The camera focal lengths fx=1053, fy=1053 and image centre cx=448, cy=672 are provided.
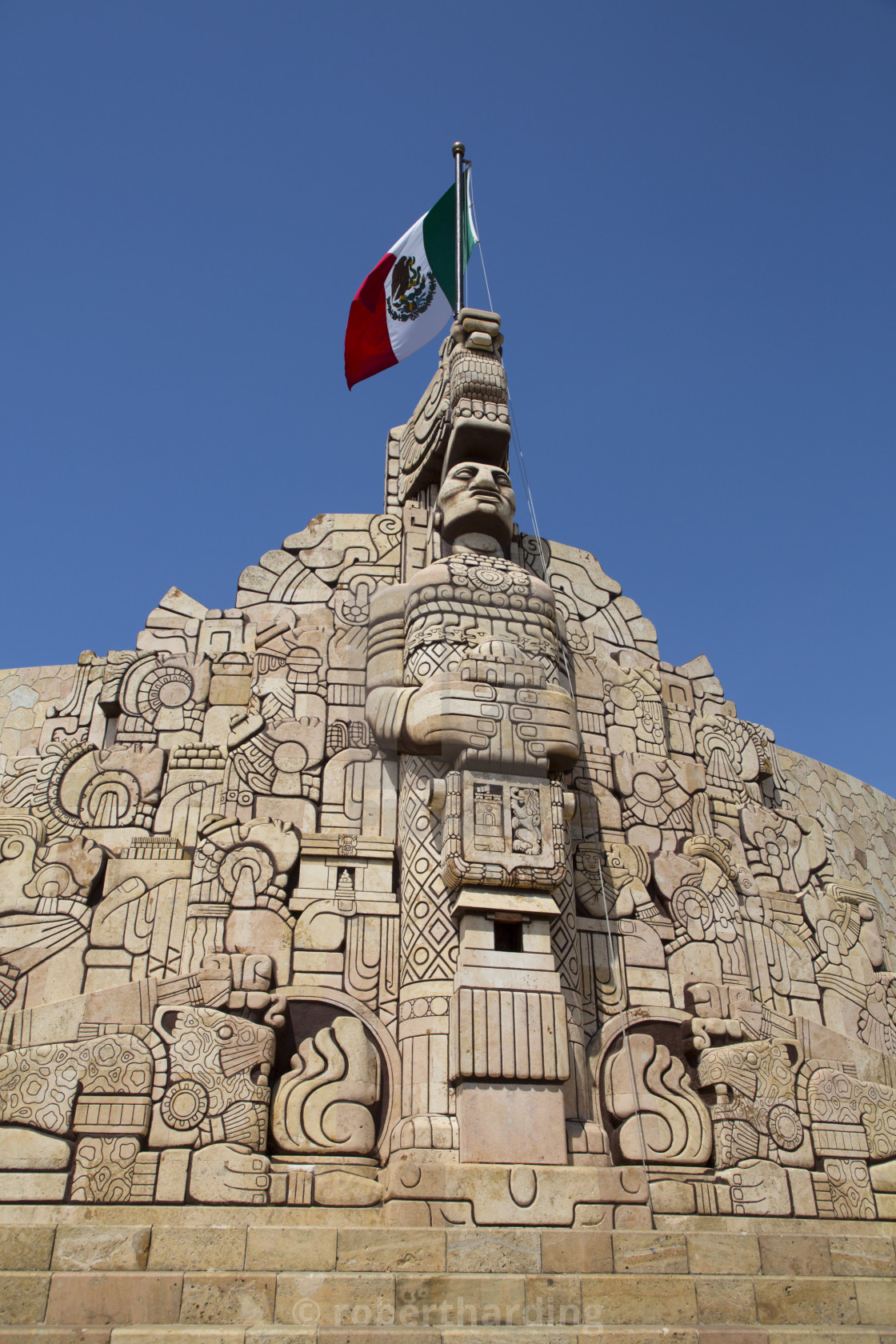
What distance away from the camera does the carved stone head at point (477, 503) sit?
30.1 ft

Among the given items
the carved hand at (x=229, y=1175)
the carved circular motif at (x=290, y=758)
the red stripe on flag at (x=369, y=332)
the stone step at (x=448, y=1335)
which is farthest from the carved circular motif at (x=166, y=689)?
the stone step at (x=448, y=1335)

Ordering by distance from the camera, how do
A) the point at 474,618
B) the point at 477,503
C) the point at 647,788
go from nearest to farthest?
the point at 474,618 → the point at 477,503 → the point at 647,788

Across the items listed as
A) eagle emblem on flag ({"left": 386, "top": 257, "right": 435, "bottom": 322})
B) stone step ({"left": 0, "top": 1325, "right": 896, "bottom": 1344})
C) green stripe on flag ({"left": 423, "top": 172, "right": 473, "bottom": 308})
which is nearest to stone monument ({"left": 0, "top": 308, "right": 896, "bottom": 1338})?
stone step ({"left": 0, "top": 1325, "right": 896, "bottom": 1344})

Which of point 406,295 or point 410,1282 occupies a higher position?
point 406,295

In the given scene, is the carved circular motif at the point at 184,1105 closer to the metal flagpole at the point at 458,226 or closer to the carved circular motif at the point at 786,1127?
the carved circular motif at the point at 786,1127

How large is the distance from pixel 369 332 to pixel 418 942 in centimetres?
691

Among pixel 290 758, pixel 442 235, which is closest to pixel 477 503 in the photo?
pixel 290 758

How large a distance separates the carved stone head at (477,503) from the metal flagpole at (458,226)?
1.99m

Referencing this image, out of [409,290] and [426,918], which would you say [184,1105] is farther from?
[409,290]

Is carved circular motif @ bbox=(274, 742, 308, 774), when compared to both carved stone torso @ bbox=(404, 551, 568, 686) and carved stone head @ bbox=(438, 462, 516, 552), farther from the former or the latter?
carved stone head @ bbox=(438, 462, 516, 552)

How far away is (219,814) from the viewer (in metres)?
8.35

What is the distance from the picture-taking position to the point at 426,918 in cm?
754

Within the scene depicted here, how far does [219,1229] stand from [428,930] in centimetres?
233

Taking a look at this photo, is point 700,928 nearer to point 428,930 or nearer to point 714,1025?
point 714,1025
